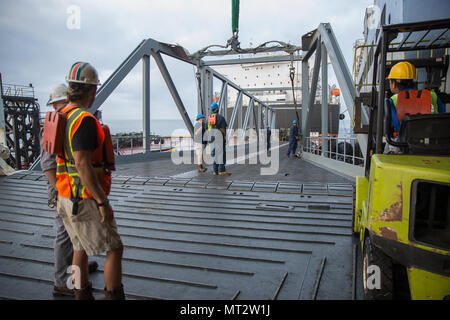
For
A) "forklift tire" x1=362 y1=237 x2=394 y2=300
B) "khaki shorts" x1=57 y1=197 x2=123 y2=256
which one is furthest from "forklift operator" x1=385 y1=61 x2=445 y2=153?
"khaki shorts" x1=57 y1=197 x2=123 y2=256

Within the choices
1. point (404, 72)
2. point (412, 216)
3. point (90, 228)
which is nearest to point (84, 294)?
point (90, 228)

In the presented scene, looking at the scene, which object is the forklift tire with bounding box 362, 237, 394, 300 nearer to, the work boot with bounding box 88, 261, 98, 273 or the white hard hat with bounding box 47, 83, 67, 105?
the work boot with bounding box 88, 261, 98, 273

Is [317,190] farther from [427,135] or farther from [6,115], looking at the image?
[6,115]

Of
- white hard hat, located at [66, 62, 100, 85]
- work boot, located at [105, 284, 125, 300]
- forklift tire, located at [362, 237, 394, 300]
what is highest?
white hard hat, located at [66, 62, 100, 85]

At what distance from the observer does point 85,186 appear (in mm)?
1776

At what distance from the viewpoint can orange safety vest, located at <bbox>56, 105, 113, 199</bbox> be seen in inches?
70.1

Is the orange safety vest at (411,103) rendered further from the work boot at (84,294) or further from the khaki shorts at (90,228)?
the work boot at (84,294)

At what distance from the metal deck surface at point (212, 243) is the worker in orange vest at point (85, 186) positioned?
18.5 inches

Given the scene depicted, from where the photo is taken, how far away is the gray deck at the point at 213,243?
230cm

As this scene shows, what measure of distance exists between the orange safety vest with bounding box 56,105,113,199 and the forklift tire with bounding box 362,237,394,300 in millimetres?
1825

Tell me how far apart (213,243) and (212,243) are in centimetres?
1

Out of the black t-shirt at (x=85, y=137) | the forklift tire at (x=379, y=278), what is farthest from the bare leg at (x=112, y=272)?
the forklift tire at (x=379, y=278)

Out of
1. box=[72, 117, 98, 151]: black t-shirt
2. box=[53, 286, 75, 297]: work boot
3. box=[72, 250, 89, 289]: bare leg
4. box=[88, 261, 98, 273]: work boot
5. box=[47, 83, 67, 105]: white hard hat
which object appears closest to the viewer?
box=[72, 117, 98, 151]: black t-shirt
